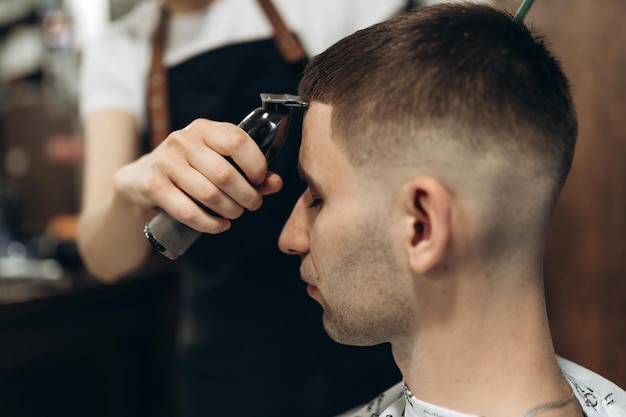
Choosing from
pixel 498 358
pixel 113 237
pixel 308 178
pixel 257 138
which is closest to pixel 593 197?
pixel 498 358

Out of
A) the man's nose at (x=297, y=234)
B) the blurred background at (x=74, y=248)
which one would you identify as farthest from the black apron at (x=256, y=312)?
the blurred background at (x=74, y=248)

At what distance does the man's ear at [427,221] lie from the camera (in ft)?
3.10

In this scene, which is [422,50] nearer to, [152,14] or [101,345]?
[152,14]

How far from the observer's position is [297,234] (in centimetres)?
→ 120

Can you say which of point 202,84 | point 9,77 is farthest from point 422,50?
point 9,77

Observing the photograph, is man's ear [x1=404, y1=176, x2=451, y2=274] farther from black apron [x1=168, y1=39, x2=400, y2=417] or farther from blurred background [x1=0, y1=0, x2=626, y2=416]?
blurred background [x1=0, y1=0, x2=626, y2=416]

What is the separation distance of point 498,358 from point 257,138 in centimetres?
53

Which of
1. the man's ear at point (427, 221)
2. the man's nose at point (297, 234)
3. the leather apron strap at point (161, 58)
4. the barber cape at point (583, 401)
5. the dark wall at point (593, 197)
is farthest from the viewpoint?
the dark wall at point (593, 197)

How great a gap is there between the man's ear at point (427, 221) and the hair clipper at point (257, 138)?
0.25m

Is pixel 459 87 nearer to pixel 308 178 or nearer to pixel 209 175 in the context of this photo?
pixel 308 178

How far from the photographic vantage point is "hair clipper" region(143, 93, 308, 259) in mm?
1043

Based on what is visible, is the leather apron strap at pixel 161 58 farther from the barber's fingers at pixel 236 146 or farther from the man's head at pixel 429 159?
the barber's fingers at pixel 236 146

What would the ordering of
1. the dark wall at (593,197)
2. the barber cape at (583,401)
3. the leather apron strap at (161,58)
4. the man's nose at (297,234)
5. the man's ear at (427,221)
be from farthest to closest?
the dark wall at (593,197) → the leather apron strap at (161,58) → the man's nose at (297,234) → the barber cape at (583,401) → the man's ear at (427,221)

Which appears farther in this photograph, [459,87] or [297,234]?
[297,234]
